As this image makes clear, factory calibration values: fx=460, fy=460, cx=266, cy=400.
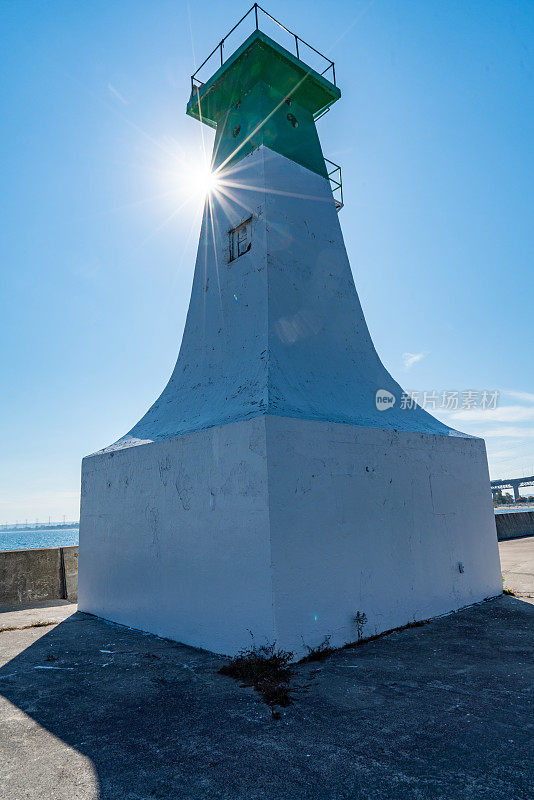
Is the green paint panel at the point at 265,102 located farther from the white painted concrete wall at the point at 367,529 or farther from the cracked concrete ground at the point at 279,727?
the cracked concrete ground at the point at 279,727

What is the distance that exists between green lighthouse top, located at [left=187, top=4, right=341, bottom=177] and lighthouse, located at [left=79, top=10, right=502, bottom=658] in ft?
0.14

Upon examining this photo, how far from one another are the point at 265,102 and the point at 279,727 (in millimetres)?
10297

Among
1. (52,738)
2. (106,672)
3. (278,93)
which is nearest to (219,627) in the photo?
(106,672)

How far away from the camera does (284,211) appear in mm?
8656

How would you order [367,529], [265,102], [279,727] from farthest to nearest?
[265,102]
[367,529]
[279,727]

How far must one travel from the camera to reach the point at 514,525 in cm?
2211

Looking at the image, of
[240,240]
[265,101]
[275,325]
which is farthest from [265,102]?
[275,325]

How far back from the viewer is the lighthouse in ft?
19.5

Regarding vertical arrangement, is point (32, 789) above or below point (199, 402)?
below

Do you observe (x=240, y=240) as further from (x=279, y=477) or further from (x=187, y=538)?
(x=187, y=538)

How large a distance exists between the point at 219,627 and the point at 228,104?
419 inches

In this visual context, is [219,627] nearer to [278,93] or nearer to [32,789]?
[32,789]

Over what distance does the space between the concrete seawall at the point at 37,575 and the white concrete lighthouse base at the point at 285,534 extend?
2.33 meters

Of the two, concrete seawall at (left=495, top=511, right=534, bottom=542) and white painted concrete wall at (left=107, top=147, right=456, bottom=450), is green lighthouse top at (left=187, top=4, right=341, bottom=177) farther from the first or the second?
concrete seawall at (left=495, top=511, right=534, bottom=542)
